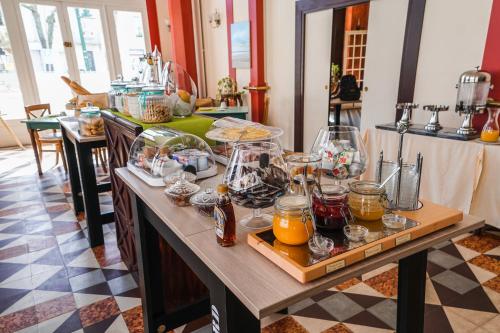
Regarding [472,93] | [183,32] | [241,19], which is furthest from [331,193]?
[183,32]

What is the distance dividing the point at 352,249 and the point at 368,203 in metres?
0.18

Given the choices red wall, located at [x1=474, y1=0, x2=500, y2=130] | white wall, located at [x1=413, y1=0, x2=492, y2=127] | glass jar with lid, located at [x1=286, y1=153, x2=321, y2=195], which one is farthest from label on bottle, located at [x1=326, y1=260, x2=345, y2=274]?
white wall, located at [x1=413, y1=0, x2=492, y2=127]

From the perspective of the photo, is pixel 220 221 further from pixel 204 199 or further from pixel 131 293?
pixel 131 293

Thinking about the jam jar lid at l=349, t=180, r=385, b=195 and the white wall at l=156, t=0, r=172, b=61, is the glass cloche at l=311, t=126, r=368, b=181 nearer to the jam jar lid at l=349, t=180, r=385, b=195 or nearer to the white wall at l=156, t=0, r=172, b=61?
the jam jar lid at l=349, t=180, r=385, b=195

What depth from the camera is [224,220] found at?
2.84 feet

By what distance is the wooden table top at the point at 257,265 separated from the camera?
0.68 m

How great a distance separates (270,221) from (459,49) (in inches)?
109

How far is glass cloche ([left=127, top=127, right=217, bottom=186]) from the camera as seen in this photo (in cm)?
143

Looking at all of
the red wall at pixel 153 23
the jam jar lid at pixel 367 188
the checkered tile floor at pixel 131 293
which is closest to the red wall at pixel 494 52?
the checkered tile floor at pixel 131 293

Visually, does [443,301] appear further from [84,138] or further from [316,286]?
[84,138]

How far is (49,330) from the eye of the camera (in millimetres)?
1803

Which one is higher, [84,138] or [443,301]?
[84,138]

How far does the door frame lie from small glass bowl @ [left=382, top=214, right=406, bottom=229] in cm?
274

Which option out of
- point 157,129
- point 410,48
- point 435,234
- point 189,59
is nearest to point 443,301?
point 435,234
